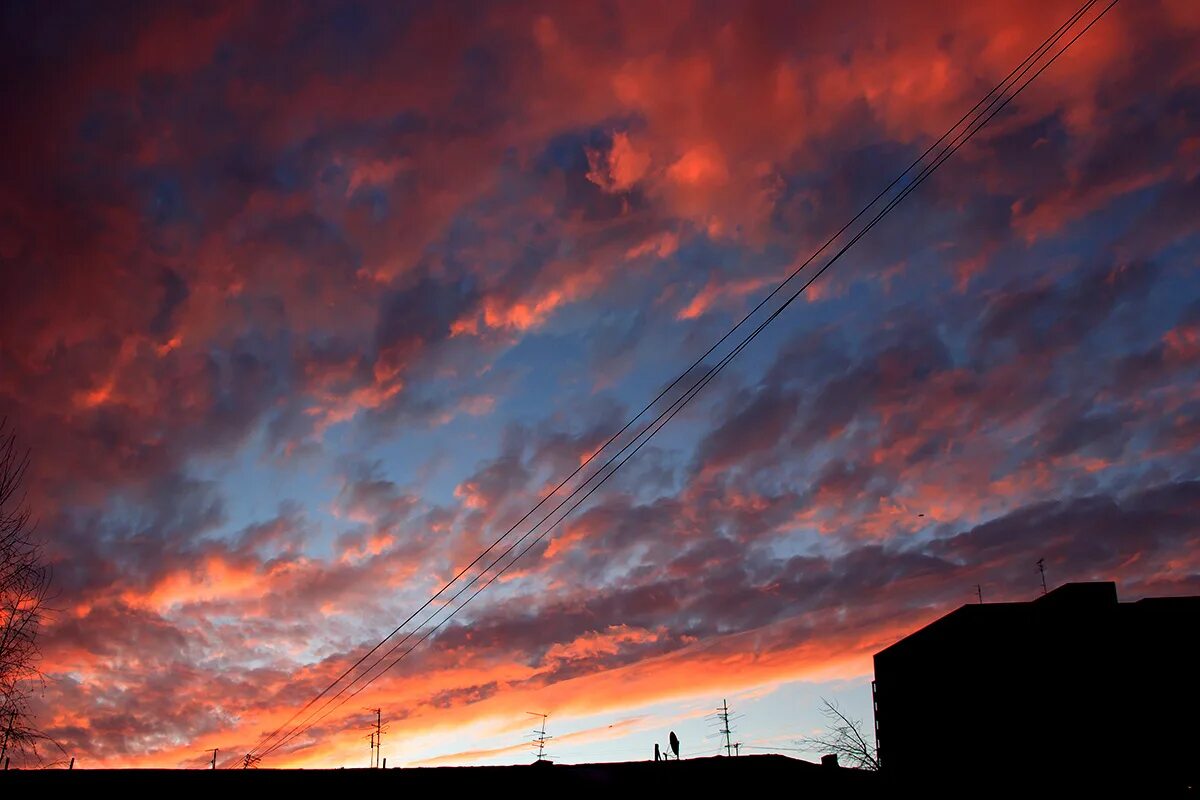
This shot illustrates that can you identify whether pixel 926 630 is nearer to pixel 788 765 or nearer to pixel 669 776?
pixel 788 765

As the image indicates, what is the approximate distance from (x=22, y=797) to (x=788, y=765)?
20525 millimetres

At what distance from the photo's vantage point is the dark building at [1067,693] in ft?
136

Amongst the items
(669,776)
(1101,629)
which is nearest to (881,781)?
(669,776)

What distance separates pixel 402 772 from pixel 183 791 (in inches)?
208

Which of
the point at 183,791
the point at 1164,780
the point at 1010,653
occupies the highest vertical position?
the point at 1010,653

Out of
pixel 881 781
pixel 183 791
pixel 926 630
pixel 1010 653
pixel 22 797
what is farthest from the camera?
pixel 926 630

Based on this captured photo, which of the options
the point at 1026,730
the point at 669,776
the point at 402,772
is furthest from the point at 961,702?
the point at 402,772

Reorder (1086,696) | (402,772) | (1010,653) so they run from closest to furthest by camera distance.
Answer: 1. (402,772)
2. (1086,696)
3. (1010,653)

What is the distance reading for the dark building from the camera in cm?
4153

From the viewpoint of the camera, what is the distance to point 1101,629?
44094mm

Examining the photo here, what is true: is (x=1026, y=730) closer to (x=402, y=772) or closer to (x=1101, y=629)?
(x=1101, y=629)

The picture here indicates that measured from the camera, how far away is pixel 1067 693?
43719 millimetres

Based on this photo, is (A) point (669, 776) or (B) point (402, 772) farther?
(A) point (669, 776)

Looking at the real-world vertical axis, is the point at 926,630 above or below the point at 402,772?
above
